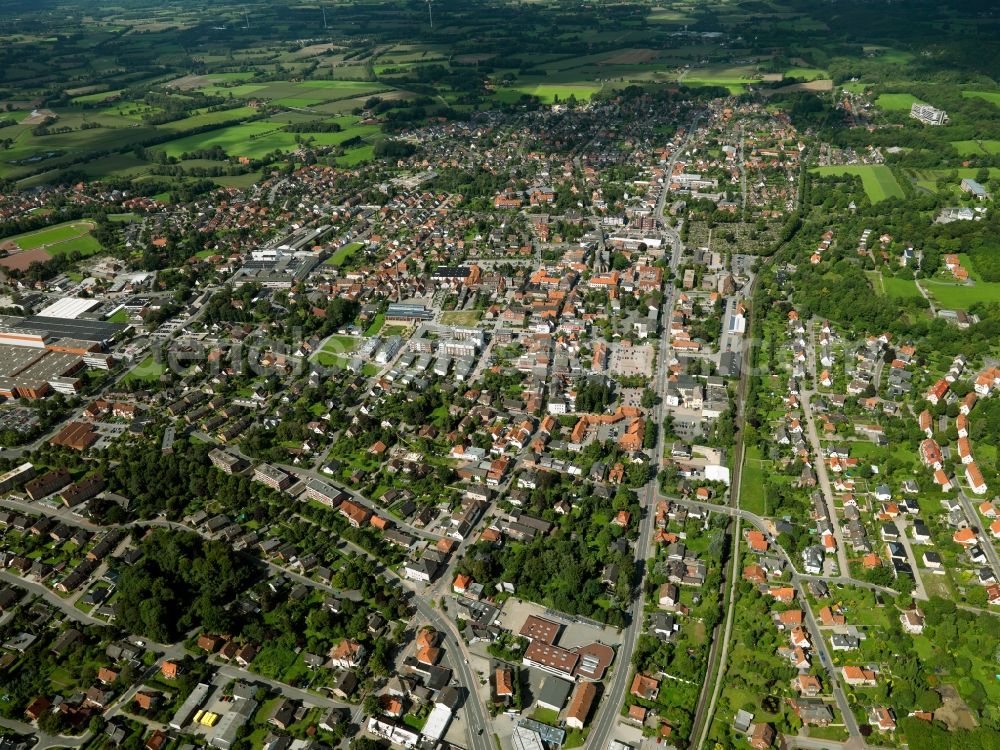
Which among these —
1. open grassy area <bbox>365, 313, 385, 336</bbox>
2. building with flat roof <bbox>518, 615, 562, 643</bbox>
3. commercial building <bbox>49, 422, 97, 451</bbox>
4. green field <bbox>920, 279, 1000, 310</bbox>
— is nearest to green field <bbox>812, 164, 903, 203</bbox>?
green field <bbox>920, 279, 1000, 310</bbox>

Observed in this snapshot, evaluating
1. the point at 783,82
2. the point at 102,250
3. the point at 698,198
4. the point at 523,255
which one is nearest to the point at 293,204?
the point at 102,250

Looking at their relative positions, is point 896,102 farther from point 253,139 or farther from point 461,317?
point 253,139

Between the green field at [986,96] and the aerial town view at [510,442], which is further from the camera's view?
the green field at [986,96]

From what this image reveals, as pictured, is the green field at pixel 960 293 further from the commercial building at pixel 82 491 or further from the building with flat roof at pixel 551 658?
the commercial building at pixel 82 491

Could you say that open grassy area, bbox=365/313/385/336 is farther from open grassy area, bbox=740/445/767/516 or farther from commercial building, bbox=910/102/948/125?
commercial building, bbox=910/102/948/125

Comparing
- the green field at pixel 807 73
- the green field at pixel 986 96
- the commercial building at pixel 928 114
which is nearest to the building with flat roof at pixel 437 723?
the commercial building at pixel 928 114

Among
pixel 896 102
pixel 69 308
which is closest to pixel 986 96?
pixel 896 102
